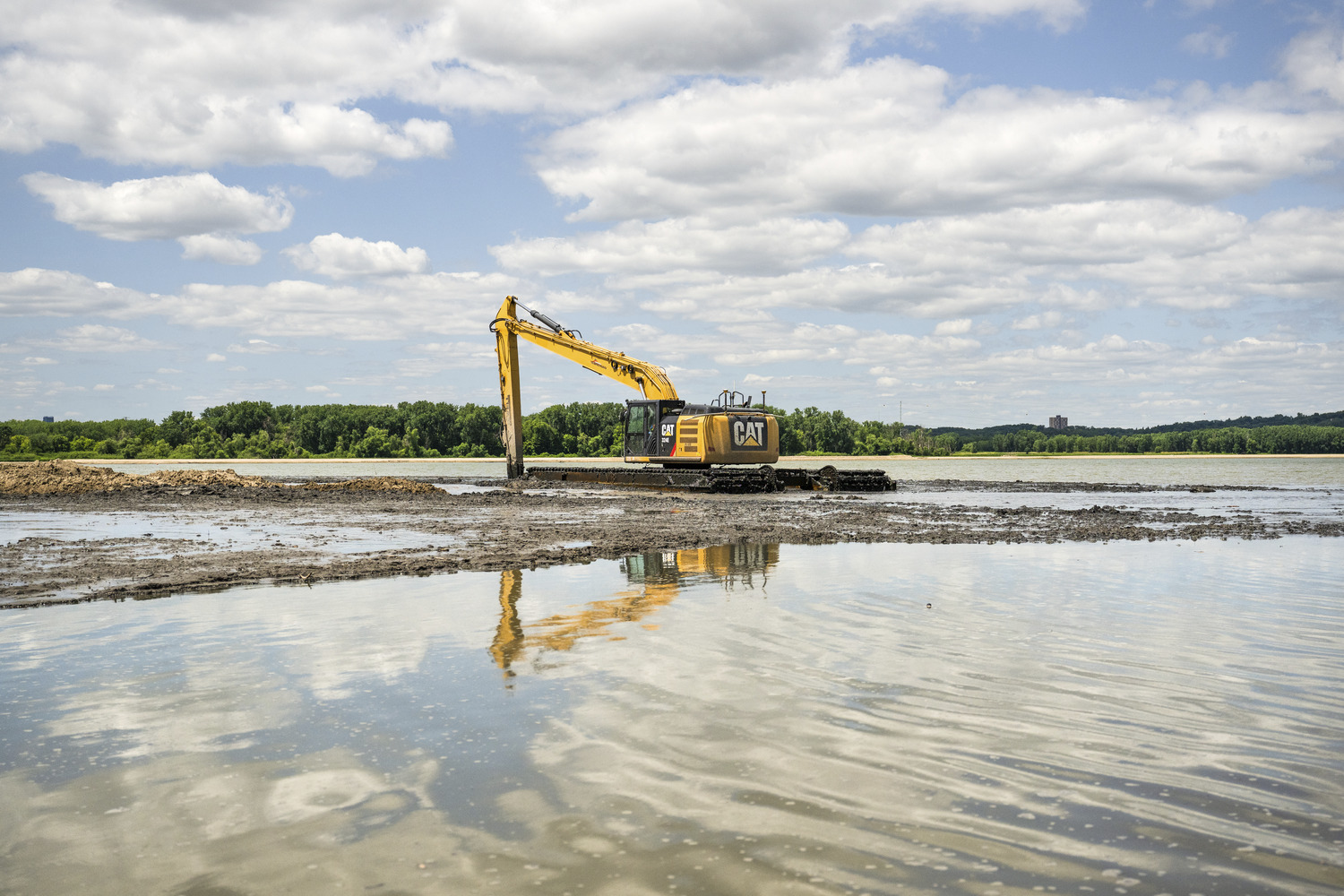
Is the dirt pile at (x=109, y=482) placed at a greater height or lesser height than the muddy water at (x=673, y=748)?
greater

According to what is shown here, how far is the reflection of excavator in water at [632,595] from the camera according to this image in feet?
29.2

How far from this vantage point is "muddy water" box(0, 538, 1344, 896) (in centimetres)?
423

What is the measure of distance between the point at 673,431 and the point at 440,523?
57.7 ft

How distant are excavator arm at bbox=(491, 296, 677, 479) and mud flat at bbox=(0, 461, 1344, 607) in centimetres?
463

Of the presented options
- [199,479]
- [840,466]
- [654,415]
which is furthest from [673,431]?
[840,466]

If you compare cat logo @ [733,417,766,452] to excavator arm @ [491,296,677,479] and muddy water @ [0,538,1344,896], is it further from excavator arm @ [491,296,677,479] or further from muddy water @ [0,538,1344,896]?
muddy water @ [0,538,1344,896]

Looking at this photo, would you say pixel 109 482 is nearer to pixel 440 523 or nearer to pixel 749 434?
pixel 440 523

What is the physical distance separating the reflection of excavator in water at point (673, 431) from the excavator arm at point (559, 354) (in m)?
0.04

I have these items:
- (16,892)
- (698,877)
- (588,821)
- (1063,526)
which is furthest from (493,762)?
(1063,526)

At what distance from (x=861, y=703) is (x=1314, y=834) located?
2.86 meters

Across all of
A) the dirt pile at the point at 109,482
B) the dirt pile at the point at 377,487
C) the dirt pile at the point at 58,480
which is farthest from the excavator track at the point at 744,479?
the dirt pile at the point at 58,480

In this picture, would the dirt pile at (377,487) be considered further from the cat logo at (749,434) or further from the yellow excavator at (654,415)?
the cat logo at (749,434)

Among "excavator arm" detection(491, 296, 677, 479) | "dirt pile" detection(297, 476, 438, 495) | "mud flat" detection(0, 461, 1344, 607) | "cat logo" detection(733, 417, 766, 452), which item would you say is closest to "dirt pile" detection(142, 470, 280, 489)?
"mud flat" detection(0, 461, 1344, 607)

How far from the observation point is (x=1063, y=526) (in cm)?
2216
